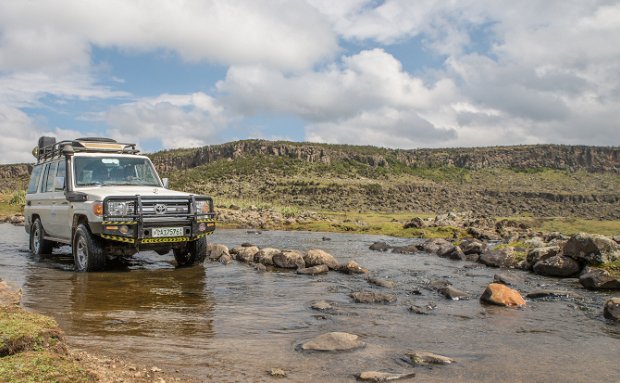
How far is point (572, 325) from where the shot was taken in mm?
7680

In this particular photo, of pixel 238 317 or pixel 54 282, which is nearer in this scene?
pixel 238 317

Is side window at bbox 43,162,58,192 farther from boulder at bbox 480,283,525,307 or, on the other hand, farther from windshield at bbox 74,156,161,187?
boulder at bbox 480,283,525,307

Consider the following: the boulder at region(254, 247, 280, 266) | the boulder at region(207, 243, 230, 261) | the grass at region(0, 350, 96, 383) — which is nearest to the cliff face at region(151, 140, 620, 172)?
the boulder at region(207, 243, 230, 261)

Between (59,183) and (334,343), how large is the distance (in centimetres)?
870

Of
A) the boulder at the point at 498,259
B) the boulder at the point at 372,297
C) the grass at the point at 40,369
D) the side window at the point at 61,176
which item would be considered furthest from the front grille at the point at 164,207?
the boulder at the point at 498,259

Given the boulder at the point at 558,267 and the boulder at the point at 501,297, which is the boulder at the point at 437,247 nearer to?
the boulder at the point at 558,267

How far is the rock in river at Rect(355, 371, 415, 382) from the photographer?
4.86 meters

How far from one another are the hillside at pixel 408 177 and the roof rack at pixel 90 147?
45.6 meters

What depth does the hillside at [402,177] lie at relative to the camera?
68.6m

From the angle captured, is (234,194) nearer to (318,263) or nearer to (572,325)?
(318,263)

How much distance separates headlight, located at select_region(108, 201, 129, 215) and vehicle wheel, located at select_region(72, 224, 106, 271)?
0.88 meters

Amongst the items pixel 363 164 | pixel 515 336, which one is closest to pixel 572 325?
pixel 515 336

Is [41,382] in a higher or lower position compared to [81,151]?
lower

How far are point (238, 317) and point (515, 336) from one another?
4.00 m
